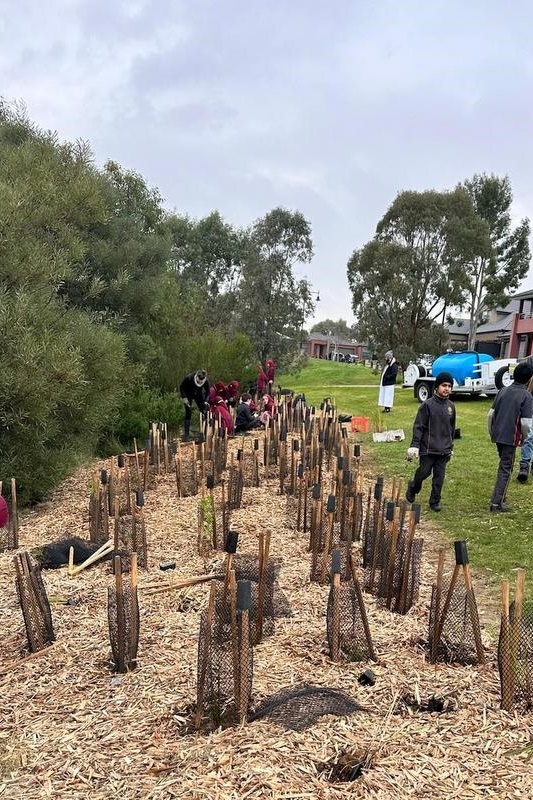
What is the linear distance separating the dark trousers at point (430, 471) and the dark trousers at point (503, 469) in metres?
0.54

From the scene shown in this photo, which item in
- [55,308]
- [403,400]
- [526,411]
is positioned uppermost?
[55,308]

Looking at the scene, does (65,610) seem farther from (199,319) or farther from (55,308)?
(199,319)

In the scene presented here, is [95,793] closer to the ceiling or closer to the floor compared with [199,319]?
closer to the floor

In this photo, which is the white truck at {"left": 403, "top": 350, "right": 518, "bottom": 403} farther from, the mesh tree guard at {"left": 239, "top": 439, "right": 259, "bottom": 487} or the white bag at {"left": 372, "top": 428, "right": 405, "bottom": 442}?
the mesh tree guard at {"left": 239, "top": 439, "right": 259, "bottom": 487}

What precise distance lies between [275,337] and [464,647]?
1761 centimetres

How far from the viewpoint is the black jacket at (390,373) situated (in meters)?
13.2

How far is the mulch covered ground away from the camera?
2.26 meters

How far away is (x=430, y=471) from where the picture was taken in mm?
6293

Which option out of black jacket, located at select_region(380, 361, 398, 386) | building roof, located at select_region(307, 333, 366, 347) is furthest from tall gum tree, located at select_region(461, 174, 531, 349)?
building roof, located at select_region(307, 333, 366, 347)

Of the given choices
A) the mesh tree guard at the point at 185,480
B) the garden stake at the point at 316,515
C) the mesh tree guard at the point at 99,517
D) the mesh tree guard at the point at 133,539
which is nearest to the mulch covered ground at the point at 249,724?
the garden stake at the point at 316,515

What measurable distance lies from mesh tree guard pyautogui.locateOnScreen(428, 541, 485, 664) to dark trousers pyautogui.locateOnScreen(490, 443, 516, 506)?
2.93 meters

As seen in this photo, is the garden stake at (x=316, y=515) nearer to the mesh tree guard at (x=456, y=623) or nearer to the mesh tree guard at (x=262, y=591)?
the mesh tree guard at (x=262, y=591)

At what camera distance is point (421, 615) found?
380 cm

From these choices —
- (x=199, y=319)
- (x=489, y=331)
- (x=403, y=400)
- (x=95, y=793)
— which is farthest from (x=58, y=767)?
(x=489, y=331)
